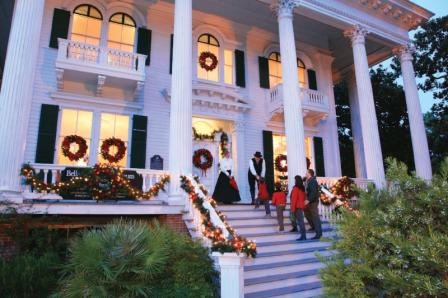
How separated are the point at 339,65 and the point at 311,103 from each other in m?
5.40

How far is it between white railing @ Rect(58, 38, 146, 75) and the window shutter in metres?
1.03

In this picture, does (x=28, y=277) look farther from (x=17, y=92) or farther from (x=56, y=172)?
(x=17, y=92)

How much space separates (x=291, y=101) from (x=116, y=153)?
6124mm

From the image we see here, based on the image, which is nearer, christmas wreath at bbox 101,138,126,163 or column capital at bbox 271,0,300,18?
christmas wreath at bbox 101,138,126,163

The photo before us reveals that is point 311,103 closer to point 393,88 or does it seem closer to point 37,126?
point 37,126

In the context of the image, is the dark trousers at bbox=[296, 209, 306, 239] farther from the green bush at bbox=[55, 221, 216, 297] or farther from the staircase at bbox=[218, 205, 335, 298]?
the green bush at bbox=[55, 221, 216, 297]

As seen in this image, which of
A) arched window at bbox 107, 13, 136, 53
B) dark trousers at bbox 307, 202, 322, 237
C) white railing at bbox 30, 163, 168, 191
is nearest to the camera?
white railing at bbox 30, 163, 168, 191

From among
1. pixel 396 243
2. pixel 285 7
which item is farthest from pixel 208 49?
pixel 396 243

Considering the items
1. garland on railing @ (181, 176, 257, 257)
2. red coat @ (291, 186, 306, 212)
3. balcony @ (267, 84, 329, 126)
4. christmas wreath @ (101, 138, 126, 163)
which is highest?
balcony @ (267, 84, 329, 126)

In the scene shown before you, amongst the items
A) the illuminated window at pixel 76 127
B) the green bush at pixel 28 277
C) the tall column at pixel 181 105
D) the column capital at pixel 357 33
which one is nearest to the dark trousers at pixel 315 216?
the tall column at pixel 181 105

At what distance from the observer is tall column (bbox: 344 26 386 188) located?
12.4 metres

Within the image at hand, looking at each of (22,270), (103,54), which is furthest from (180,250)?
(103,54)

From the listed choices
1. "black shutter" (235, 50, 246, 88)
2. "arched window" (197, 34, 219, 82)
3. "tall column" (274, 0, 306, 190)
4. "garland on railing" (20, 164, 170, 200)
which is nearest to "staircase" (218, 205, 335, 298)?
"tall column" (274, 0, 306, 190)

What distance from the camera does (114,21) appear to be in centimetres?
1242
